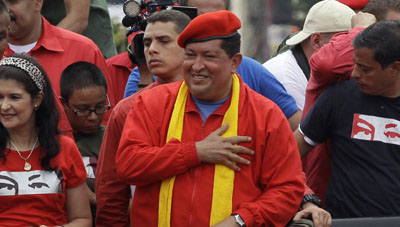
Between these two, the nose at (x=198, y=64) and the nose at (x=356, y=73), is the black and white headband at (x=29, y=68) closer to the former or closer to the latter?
the nose at (x=198, y=64)

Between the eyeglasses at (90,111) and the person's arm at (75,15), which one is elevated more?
the person's arm at (75,15)

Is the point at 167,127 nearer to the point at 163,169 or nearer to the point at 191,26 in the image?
the point at 163,169

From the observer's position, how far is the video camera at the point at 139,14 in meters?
5.71

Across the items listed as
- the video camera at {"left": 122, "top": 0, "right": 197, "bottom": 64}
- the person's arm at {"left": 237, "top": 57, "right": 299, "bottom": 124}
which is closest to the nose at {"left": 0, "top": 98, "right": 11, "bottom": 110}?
the video camera at {"left": 122, "top": 0, "right": 197, "bottom": 64}

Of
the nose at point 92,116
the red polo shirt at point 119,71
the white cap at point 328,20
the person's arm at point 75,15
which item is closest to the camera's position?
the nose at point 92,116

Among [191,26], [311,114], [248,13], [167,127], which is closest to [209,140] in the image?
[167,127]

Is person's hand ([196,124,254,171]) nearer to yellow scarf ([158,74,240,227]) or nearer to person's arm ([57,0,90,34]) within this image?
yellow scarf ([158,74,240,227])

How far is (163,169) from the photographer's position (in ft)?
13.3

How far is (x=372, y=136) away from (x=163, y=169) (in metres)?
1.33

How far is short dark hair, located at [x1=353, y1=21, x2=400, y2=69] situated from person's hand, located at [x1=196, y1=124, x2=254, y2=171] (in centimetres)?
102

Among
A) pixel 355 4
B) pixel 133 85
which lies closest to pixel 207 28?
pixel 133 85

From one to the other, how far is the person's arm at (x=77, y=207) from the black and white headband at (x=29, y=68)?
608 mm

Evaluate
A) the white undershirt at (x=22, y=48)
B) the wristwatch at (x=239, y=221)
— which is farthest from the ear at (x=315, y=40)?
the wristwatch at (x=239, y=221)

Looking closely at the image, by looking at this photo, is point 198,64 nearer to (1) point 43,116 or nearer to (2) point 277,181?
(2) point 277,181
